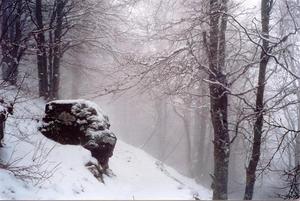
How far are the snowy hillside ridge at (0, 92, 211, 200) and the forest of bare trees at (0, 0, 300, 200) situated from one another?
162 centimetres

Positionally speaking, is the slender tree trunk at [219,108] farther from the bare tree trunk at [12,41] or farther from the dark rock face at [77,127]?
the bare tree trunk at [12,41]

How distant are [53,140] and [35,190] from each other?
4.18 m

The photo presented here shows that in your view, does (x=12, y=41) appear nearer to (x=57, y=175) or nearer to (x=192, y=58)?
(x=57, y=175)

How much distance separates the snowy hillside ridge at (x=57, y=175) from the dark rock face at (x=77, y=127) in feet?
1.12

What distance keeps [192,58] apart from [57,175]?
171 inches

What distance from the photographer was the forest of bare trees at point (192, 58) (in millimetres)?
9469

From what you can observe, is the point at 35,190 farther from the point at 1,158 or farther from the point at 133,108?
the point at 133,108


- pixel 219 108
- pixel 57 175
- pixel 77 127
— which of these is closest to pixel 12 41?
pixel 77 127

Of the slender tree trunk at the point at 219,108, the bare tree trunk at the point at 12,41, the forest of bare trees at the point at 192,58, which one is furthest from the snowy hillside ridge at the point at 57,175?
the forest of bare trees at the point at 192,58

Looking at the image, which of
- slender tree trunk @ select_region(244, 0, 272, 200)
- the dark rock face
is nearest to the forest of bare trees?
slender tree trunk @ select_region(244, 0, 272, 200)

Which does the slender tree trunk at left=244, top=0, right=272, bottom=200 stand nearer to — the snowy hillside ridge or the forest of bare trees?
the forest of bare trees

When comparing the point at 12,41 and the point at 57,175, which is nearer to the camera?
the point at 57,175

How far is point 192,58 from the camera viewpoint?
10.6 meters

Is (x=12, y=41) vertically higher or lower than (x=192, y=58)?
higher
